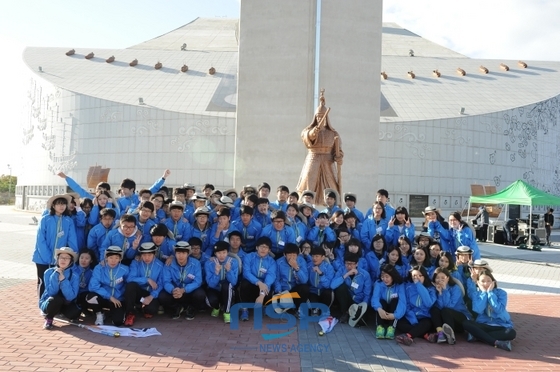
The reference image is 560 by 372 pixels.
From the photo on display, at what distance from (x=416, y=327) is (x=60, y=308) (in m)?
3.84

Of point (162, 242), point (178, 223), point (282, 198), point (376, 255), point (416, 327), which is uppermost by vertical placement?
point (282, 198)

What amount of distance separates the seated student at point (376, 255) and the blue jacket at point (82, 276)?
11.3 feet

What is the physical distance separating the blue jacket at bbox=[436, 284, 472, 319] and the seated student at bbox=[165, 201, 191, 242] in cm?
325

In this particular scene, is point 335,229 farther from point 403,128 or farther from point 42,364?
point 403,128

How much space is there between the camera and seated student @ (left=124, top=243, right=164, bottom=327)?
5.04 m

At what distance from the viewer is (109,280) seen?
4977 mm

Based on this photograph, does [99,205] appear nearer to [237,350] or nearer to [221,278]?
[221,278]

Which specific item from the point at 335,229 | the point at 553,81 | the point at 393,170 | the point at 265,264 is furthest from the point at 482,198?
the point at 553,81

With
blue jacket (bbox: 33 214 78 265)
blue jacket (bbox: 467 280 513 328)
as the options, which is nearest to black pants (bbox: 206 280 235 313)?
blue jacket (bbox: 33 214 78 265)

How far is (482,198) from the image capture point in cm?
1529

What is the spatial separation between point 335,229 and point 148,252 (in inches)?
101

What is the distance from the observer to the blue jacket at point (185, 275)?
17.2ft

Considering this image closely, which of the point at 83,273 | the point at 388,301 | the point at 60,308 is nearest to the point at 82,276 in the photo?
the point at 83,273

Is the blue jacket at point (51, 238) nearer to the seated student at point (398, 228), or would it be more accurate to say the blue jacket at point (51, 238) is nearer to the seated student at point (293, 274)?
the seated student at point (293, 274)
